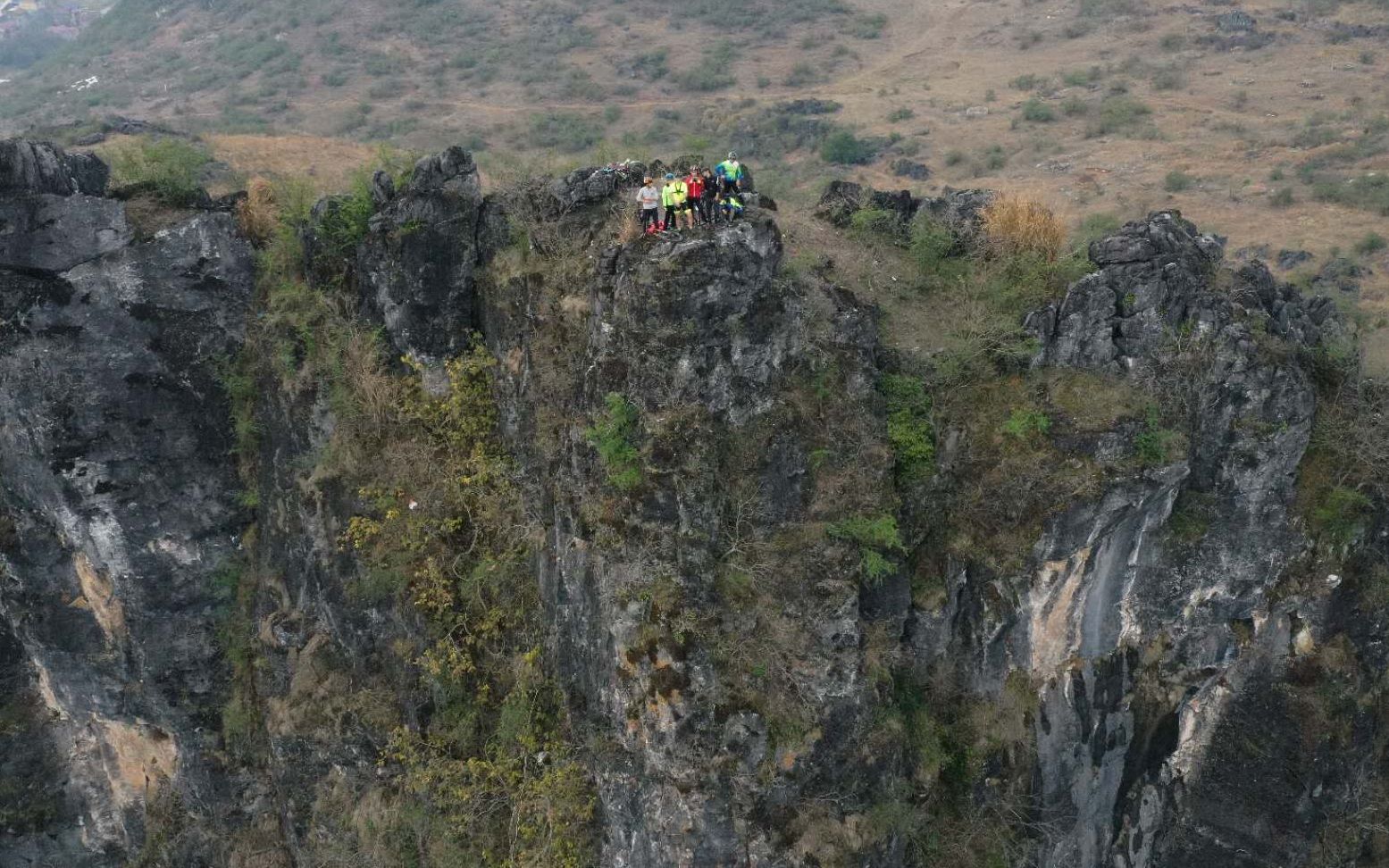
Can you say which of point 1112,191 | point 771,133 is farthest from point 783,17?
point 1112,191

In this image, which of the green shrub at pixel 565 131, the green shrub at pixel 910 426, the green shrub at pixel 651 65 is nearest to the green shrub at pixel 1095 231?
the green shrub at pixel 910 426

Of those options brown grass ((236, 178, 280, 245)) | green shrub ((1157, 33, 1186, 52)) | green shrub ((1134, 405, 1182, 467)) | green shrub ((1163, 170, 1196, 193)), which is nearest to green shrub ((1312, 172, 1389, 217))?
green shrub ((1163, 170, 1196, 193))

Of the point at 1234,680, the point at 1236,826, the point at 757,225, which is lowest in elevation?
the point at 1236,826

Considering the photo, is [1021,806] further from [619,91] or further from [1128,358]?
[619,91]

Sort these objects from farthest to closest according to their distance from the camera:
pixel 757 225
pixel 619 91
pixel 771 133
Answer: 1. pixel 619 91
2. pixel 771 133
3. pixel 757 225

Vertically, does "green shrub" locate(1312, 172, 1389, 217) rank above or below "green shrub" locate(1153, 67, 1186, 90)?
below

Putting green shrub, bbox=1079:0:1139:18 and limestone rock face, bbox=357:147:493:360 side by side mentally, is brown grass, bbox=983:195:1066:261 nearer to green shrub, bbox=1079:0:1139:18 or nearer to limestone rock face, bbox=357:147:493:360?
limestone rock face, bbox=357:147:493:360
